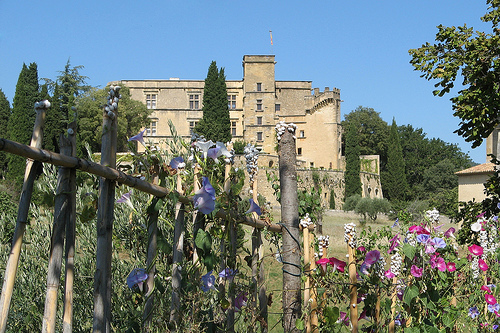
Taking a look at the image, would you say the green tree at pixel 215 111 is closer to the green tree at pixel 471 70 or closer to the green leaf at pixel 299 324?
the green tree at pixel 471 70

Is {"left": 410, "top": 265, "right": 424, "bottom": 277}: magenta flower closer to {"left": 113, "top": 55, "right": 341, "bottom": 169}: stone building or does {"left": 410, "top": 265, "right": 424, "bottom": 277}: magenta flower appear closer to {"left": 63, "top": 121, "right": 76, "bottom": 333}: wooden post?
{"left": 63, "top": 121, "right": 76, "bottom": 333}: wooden post

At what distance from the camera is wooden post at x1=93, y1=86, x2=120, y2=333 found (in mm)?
1601

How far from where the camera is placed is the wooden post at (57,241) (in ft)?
4.80

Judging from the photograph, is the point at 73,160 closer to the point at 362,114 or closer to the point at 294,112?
the point at 294,112

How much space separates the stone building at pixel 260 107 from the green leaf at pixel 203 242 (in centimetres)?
3683

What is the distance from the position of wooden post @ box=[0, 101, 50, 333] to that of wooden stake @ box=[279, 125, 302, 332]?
1406mm

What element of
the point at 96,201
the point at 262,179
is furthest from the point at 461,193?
the point at 96,201

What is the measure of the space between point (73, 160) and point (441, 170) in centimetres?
4605

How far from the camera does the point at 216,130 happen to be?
32625mm

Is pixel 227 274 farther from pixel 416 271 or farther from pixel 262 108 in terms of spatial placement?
pixel 262 108

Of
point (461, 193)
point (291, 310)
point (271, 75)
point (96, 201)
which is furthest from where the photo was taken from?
point (271, 75)

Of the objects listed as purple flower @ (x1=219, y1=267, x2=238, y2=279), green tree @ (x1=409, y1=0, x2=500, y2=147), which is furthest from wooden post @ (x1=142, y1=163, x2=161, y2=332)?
green tree @ (x1=409, y1=0, x2=500, y2=147)

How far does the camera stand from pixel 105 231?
163 cm

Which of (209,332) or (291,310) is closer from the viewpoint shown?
(209,332)
